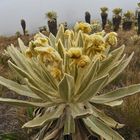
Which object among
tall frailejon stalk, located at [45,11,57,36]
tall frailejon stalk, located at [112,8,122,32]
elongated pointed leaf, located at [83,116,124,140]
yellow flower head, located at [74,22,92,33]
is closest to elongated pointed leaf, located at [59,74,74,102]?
elongated pointed leaf, located at [83,116,124,140]

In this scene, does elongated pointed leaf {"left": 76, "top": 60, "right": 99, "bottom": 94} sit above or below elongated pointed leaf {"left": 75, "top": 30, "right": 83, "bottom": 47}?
below

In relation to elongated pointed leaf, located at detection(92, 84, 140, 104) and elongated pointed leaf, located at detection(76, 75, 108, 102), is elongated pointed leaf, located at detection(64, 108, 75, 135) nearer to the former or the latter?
elongated pointed leaf, located at detection(76, 75, 108, 102)

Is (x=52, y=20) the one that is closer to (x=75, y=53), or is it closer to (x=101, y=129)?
(x=101, y=129)

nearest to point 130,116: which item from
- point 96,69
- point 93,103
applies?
point 93,103

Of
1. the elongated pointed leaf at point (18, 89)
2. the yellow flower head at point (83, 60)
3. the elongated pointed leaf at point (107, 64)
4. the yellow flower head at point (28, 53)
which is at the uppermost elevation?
the yellow flower head at point (28, 53)

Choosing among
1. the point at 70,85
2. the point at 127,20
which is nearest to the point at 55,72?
the point at 70,85

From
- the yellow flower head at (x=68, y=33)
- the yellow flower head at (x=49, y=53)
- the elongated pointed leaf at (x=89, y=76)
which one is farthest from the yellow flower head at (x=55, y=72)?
the yellow flower head at (x=68, y=33)

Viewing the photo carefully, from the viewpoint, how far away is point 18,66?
14.7ft

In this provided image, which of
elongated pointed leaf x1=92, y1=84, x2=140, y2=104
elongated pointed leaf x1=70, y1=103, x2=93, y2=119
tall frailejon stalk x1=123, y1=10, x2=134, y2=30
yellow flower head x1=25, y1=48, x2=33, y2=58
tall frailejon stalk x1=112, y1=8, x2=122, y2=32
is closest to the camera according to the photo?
elongated pointed leaf x1=70, y1=103, x2=93, y2=119

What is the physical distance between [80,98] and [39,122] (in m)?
0.41

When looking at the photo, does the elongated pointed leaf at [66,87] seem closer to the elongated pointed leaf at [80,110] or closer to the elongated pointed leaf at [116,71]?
the elongated pointed leaf at [80,110]

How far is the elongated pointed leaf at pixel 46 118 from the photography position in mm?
3850

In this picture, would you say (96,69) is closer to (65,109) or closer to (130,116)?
(65,109)

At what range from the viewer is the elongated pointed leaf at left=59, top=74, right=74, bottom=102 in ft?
12.7
